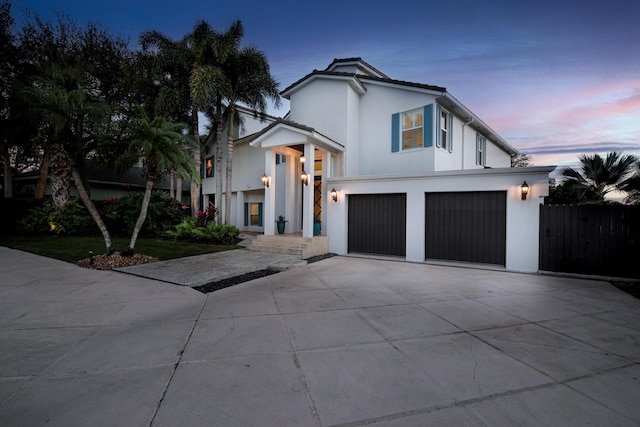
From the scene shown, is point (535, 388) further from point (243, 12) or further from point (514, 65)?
point (243, 12)

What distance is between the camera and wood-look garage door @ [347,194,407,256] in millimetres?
9562

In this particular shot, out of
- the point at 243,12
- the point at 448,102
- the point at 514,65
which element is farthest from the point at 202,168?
the point at 514,65

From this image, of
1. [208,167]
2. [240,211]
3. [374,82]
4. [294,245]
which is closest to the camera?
[294,245]

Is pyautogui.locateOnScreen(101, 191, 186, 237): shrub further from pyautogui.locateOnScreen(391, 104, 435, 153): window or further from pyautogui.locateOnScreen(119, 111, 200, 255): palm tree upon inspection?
pyautogui.locateOnScreen(391, 104, 435, 153): window

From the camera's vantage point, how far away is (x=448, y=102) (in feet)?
35.1

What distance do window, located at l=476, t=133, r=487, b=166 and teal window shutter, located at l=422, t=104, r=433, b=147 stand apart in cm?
581

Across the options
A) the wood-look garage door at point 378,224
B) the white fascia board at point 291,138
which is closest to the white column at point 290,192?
the white fascia board at point 291,138

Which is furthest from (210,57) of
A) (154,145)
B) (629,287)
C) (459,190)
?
(629,287)

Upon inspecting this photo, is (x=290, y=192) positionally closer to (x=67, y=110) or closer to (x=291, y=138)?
(x=291, y=138)

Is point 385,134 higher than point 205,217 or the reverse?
higher

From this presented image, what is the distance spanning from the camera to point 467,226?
28.1ft

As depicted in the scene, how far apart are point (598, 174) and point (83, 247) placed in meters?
21.2

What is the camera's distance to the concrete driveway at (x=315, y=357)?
85.4 inches

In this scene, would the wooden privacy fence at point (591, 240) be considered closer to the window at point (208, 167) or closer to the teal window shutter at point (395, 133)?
the teal window shutter at point (395, 133)
